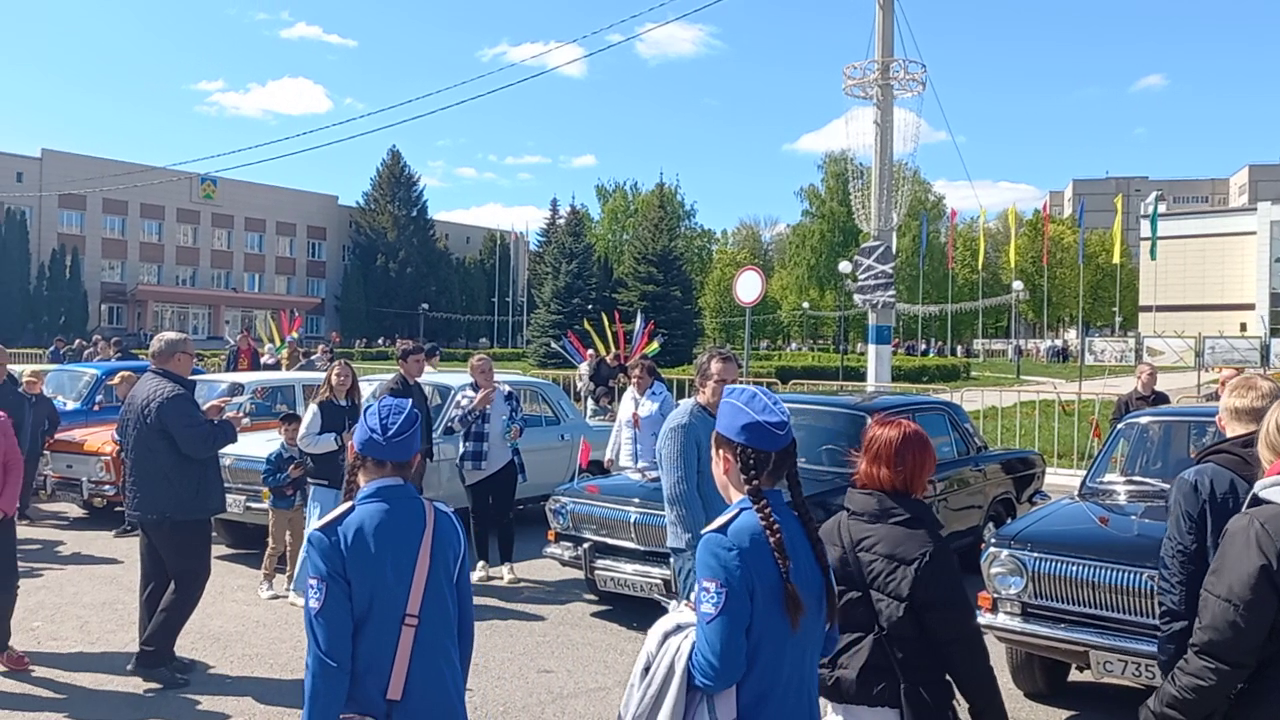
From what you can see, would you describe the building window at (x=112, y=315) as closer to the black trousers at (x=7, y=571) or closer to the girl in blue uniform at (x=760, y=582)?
the black trousers at (x=7, y=571)

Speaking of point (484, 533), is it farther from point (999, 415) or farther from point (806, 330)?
point (806, 330)

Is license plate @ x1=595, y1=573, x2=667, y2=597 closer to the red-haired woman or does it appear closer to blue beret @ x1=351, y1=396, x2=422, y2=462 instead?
the red-haired woman

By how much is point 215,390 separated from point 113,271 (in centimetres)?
6029

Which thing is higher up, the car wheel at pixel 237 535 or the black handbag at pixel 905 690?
the black handbag at pixel 905 690

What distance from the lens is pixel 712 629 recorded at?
2.51 meters

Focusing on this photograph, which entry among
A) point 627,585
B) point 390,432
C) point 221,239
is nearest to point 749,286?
point 627,585

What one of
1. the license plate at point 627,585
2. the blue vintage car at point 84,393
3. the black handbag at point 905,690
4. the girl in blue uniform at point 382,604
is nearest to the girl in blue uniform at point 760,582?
the black handbag at point 905,690

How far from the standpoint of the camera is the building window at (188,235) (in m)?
67.0

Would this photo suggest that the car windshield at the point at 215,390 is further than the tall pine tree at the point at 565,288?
No

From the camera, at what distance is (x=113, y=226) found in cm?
6378

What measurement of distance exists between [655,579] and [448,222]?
271 ft

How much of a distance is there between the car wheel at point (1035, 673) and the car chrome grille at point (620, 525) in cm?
226

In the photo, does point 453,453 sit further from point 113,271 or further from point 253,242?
point 253,242

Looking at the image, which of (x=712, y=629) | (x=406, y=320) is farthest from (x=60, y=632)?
(x=406, y=320)
